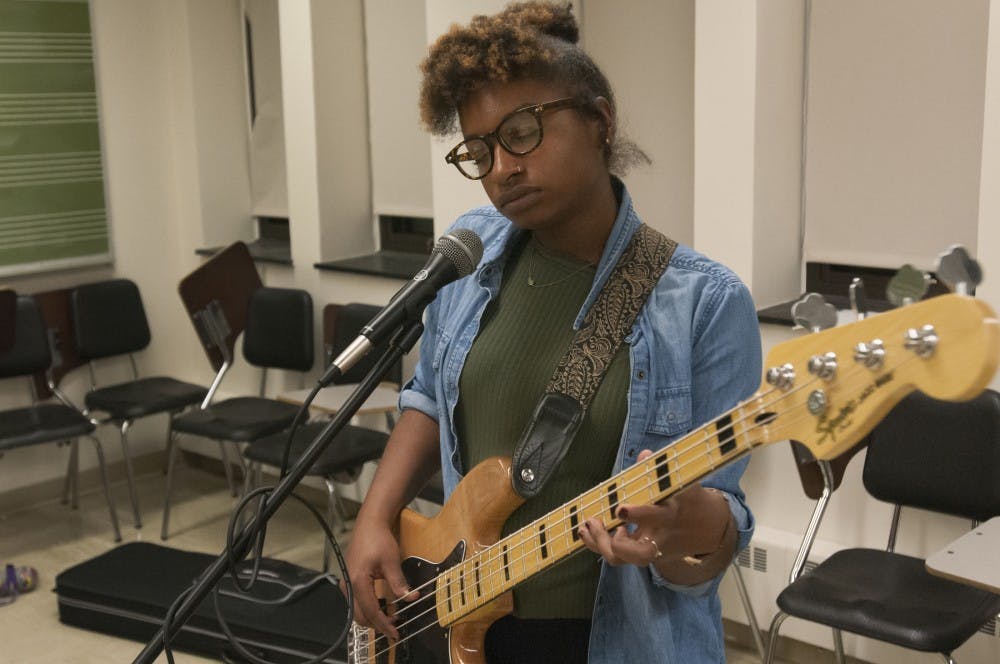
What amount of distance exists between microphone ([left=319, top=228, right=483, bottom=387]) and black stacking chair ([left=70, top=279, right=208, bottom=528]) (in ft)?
11.4

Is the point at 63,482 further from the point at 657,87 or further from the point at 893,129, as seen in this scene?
the point at 893,129

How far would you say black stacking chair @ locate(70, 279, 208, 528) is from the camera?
4.64 meters

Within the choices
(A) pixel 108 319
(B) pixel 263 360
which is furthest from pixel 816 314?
(A) pixel 108 319

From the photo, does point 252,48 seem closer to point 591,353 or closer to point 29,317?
point 29,317

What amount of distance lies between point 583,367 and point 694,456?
0.29 meters

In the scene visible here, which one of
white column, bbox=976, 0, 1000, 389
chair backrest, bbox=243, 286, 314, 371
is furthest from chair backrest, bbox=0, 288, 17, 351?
white column, bbox=976, 0, 1000, 389

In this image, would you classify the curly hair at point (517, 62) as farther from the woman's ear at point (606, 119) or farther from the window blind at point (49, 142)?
the window blind at point (49, 142)

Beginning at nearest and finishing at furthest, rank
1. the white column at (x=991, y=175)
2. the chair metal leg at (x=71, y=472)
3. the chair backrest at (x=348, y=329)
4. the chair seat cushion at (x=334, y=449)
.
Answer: the white column at (x=991, y=175), the chair seat cushion at (x=334, y=449), the chair backrest at (x=348, y=329), the chair metal leg at (x=71, y=472)

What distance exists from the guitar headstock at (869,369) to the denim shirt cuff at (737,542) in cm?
26

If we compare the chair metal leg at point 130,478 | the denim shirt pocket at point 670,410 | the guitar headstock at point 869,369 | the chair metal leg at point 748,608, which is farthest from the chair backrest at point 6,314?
the guitar headstock at point 869,369

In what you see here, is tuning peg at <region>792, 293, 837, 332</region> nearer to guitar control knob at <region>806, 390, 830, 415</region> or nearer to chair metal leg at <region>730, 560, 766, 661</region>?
guitar control knob at <region>806, 390, 830, 415</region>

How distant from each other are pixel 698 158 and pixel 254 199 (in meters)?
2.82

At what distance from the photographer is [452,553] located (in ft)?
5.08

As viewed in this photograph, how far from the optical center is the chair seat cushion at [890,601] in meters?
2.47
